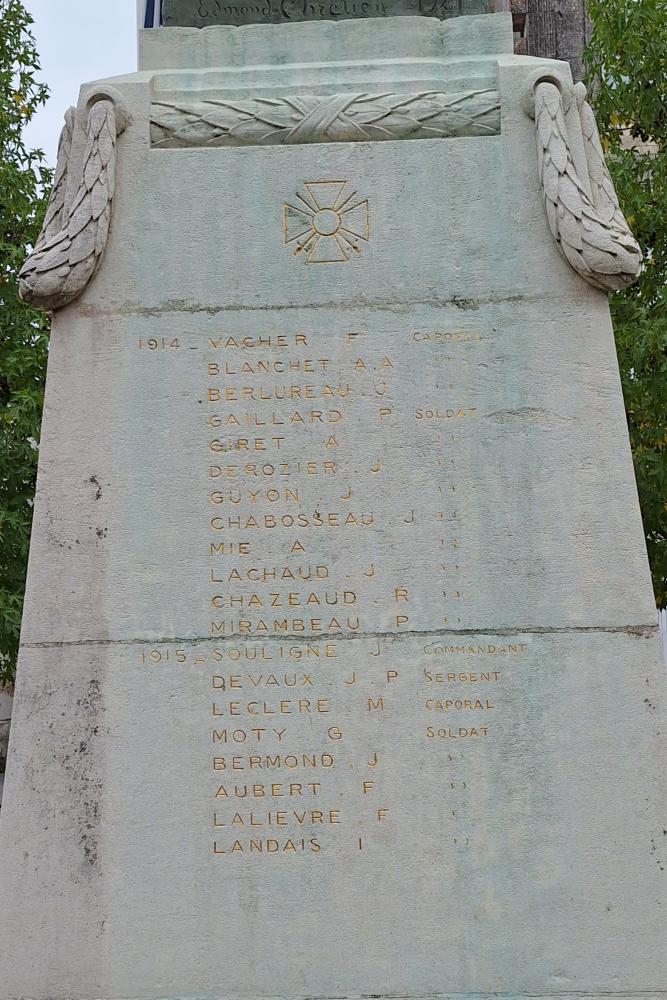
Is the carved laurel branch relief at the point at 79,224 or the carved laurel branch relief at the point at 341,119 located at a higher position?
the carved laurel branch relief at the point at 341,119

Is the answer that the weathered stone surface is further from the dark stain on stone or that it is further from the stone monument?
the dark stain on stone

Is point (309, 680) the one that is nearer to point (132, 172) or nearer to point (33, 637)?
point (33, 637)

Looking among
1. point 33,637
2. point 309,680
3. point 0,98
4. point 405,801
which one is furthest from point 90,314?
point 0,98

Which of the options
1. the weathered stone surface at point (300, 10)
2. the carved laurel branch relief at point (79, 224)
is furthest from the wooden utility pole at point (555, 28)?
the carved laurel branch relief at point (79, 224)

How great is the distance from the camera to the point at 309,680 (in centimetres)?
699

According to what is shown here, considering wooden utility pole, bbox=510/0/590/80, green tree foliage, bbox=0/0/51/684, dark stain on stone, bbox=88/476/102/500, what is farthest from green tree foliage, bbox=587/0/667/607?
wooden utility pole, bbox=510/0/590/80

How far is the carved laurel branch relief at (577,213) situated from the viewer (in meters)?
7.46

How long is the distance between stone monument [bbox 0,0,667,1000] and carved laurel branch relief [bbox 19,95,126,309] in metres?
0.02

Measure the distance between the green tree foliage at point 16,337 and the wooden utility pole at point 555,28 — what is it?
448 inches

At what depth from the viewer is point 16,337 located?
15992 mm

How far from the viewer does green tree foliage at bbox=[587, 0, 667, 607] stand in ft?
49.6

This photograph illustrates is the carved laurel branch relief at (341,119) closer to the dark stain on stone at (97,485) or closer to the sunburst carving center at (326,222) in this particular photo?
the sunburst carving center at (326,222)

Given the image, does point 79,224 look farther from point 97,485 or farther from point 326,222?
point 97,485

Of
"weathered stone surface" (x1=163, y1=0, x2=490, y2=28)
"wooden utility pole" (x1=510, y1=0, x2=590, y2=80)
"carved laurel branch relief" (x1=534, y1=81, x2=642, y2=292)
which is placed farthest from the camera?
"wooden utility pole" (x1=510, y1=0, x2=590, y2=80)
